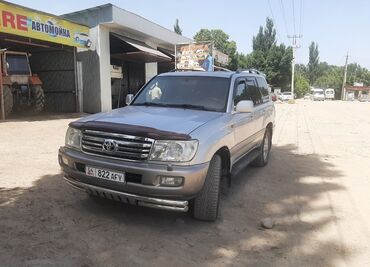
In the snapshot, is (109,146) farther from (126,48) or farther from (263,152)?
(126,48)

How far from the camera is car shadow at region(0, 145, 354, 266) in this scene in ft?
12.0

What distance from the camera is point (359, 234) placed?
4.43 meters

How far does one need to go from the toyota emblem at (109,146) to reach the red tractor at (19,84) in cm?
1097

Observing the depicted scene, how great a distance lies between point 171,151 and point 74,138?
4.26ft

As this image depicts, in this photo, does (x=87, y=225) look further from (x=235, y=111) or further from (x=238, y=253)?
(x=235, y=111)

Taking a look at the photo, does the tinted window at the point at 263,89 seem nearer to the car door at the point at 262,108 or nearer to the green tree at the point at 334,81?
the car door at the point at 262,108

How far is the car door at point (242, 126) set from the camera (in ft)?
17.7

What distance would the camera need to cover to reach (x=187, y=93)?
5633 mm

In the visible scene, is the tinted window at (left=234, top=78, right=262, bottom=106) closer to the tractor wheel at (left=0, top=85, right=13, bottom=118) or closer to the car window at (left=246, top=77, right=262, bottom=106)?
the car window at (left=246, top=77, right=262, bottom=106)

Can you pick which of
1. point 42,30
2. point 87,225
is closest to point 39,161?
point 87,225

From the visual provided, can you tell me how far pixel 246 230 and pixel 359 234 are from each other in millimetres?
1291

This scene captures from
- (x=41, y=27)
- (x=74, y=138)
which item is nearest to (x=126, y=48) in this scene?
(x=41, y=27)

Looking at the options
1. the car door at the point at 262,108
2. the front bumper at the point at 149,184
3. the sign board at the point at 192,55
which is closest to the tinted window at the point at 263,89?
the car door at the point at 262,108

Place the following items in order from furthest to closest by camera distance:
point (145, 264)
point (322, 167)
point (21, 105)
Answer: point (21, 105), point (322, 167), point (145, 264)
